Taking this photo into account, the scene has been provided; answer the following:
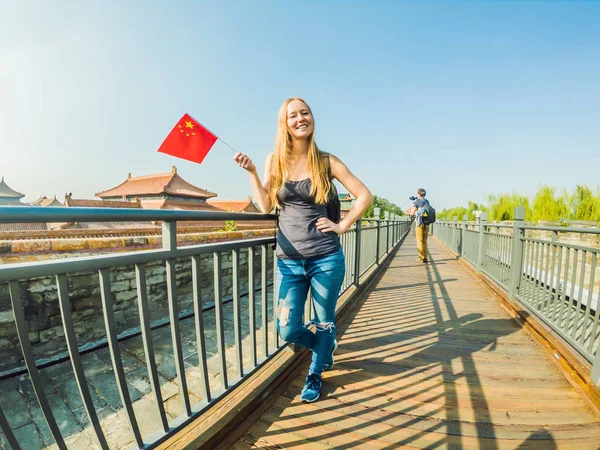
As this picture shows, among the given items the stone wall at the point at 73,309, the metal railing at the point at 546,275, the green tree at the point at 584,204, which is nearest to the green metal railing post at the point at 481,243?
the metal railing at the point at 546,275

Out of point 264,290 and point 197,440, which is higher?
point 264,290

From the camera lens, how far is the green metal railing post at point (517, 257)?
3495 mm

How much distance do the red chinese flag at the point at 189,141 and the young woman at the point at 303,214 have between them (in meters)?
0.38

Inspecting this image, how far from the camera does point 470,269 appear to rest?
6418 millimetres

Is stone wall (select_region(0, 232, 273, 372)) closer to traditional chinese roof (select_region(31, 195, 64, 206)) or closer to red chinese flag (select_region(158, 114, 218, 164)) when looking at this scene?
red chinese flag (select_region(158, 114, 218, 164))

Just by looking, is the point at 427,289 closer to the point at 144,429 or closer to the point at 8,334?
the point at 144,429

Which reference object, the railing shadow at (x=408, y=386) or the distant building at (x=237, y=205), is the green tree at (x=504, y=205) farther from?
the distant building at (x=237, y=205)

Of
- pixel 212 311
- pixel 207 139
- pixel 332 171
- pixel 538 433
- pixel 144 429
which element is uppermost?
pixel 207 139

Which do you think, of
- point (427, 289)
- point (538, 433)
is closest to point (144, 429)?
point (538, 433)

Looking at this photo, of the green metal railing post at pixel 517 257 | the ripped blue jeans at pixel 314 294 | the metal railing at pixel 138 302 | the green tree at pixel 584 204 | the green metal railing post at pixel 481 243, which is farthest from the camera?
the green tree at pixel 584 204

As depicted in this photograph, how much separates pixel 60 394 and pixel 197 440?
9.44 ft

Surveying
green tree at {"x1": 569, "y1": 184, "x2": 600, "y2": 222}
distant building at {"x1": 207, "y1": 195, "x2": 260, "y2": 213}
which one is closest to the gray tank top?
green tree at {"x1": 569, "y1": 184, "x2": 600, "y2": 222}

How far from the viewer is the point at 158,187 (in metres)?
37.0

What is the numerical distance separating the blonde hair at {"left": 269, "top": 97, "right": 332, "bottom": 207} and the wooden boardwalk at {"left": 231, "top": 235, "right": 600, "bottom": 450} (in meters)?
1.24
